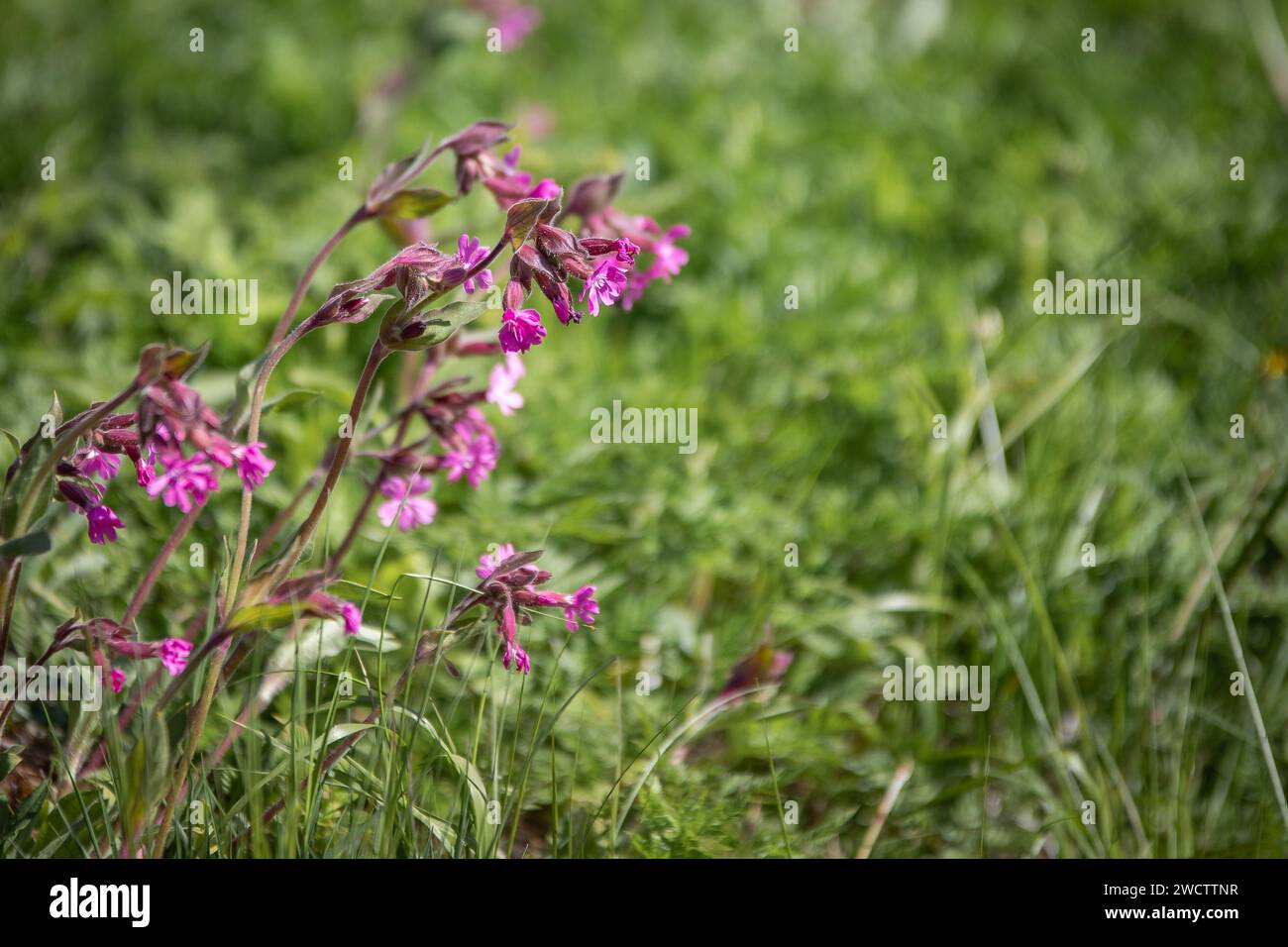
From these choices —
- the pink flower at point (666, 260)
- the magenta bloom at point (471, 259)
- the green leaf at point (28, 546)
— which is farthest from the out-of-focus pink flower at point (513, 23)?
the green leaf at point (28, 546)

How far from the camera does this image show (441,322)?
1.31 m

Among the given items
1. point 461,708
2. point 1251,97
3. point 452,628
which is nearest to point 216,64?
point 461,708

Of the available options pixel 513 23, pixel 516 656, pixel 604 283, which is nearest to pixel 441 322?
pixel 604 283

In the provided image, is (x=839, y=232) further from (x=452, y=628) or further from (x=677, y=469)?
(x=452, y=628)

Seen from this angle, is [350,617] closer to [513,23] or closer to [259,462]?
[259,462]

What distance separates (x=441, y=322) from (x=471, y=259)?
3.5 inches

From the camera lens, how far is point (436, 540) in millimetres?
1974

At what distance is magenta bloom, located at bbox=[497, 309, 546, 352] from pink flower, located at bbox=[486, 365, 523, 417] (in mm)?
322

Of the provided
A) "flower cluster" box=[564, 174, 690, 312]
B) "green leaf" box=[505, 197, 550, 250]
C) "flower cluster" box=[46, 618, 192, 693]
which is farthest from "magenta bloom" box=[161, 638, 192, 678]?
"flower cluster" box=[564, 174, 690, 312]

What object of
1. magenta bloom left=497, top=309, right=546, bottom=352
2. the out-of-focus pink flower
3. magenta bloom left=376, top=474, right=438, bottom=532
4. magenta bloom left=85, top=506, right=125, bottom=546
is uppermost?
the out-of-focus pink flower

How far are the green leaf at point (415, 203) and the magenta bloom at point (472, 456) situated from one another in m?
0.31

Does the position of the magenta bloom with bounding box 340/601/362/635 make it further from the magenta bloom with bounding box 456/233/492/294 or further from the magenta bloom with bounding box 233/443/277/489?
the magenta bloom with bounding box 456/233/492/294

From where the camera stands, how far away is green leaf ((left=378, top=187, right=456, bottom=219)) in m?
1.51

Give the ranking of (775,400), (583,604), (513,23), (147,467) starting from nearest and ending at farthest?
1. (147,467)
2. (583,604)
3. (775,400)
4. (513,23)
